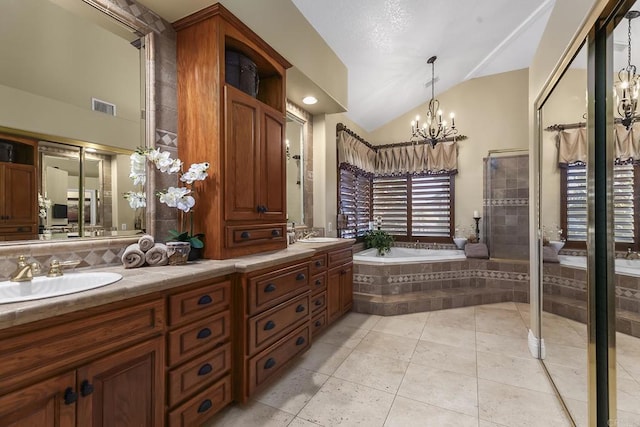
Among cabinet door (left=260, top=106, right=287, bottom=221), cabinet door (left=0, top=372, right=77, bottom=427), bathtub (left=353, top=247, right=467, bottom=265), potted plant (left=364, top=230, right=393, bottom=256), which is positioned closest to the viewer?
cabinet door (left=0, top=372, right=77, bottom=427)

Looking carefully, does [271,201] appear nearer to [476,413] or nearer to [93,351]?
[93,351]

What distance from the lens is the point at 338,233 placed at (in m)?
4.06

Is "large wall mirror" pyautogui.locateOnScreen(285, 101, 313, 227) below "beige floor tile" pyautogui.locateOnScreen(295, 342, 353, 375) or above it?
above

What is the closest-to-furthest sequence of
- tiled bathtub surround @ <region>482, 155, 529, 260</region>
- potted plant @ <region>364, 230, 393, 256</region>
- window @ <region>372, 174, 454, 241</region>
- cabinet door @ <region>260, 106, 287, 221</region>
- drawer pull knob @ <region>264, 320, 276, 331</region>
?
drawer pull knob @ <region>264, 320, 276, 331</region>
cabinet door @ <region>260, 106, 287, 221</region>
tiled bathtub surround @ <region>482, 155, 529, 260</region>
potted plant @ <region>364, 230, 393, 256</region>
window @ <region>372, 174, 454, 241</region>

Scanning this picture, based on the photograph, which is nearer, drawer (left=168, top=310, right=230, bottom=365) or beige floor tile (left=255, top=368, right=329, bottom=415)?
drawer (left=168, top=310, right=230, bottom=365)

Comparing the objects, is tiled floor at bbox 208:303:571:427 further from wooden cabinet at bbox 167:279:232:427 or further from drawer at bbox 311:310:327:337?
wooden cabinet at bbox 167:279:232:427

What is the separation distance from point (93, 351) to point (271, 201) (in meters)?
1.44

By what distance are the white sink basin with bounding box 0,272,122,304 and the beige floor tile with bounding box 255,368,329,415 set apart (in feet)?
3.84

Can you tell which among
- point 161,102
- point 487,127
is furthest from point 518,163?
point 161,102

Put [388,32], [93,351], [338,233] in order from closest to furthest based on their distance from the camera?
[93,351] → [388,32] → [338,233]

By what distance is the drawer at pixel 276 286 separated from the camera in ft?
5.69

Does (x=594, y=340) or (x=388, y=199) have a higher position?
(x=388, y=199)

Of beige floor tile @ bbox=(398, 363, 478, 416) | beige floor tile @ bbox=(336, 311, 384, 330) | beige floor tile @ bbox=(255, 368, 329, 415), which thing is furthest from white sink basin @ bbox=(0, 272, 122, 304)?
beige floor tile @ bbox=(336, 311, 384, 330)

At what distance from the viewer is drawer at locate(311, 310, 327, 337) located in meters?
2.58
